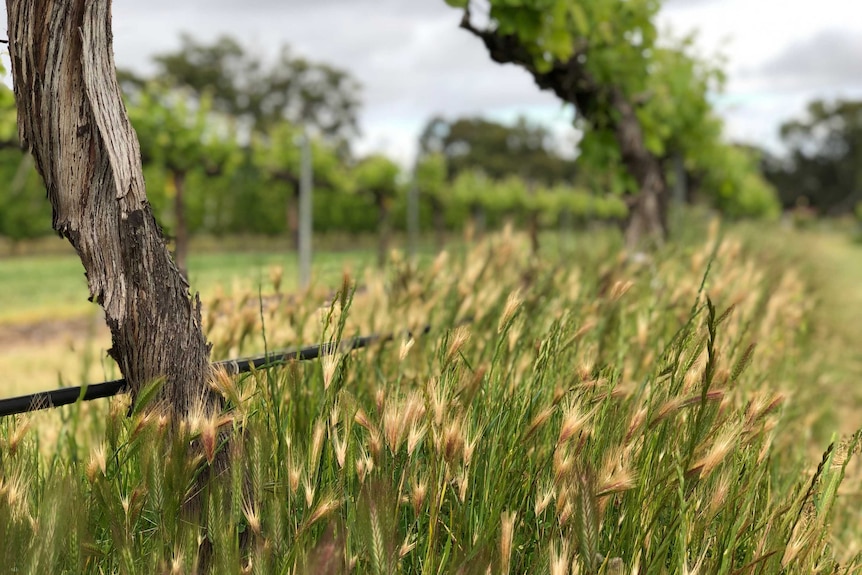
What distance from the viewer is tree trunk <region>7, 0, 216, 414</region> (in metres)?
1.55

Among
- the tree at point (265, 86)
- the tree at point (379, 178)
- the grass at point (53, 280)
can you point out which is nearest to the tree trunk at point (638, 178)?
the grass at point (53, 280)

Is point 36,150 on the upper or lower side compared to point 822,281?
upper

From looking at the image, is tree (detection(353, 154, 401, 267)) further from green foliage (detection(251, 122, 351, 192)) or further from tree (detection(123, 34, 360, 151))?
tree (detection(123, 34, 360, 151))

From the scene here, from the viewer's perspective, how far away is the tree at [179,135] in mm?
13945

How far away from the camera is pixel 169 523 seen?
49.5 inches

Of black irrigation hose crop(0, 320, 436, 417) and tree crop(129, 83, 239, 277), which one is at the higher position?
tree crop(129, 83, 239, 277)

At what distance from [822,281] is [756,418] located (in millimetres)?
10286

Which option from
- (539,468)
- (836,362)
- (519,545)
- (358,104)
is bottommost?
(836,362)

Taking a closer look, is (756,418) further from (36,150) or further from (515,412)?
(36,150)

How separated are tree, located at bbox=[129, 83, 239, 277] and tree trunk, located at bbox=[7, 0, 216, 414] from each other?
1159cm

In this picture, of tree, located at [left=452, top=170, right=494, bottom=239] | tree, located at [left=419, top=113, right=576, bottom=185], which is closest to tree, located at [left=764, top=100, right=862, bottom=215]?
tree, located at [left=419, top=113, right=576, bottom=185]

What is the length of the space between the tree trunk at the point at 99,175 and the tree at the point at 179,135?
1159 cm

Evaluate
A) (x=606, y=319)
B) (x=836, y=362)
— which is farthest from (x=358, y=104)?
(x=606, y=319)

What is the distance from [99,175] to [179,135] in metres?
Result: 13.8
